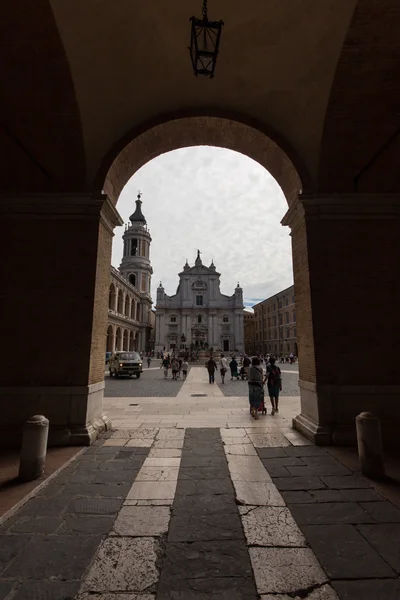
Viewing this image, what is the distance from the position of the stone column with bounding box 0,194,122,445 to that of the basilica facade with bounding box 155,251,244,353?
51713 millimetres

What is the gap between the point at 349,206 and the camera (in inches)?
237

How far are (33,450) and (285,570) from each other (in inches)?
132

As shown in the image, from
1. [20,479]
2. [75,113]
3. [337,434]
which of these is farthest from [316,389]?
[75,113]

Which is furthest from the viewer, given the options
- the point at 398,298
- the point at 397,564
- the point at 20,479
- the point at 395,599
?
the point at 398,298

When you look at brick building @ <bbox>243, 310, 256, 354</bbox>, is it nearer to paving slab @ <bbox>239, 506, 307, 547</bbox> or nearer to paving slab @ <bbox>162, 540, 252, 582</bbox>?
paving slab @ <bbox>239, 506, 307, 547</bbox>

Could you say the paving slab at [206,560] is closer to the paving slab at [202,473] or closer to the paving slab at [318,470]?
the paving slab at [202,473]

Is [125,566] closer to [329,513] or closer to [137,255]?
[329,513]

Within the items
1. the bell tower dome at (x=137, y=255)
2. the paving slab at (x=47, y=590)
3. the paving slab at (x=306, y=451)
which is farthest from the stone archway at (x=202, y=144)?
the bell tower dome at (x=137, y=255)

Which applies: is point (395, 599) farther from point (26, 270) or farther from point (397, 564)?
point (26, 270)

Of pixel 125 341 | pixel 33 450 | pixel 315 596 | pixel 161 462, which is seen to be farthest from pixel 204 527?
pixel 125 341

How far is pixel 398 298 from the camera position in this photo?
18.7ft

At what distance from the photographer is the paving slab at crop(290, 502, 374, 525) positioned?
2959mm

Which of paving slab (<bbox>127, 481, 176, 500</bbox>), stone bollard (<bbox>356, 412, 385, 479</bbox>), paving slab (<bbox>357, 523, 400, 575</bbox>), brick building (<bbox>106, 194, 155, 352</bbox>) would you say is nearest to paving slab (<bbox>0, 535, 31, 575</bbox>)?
paving slab (<bbox>127, 481, 176, 500</bbox>)

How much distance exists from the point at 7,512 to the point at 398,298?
22.1ft
